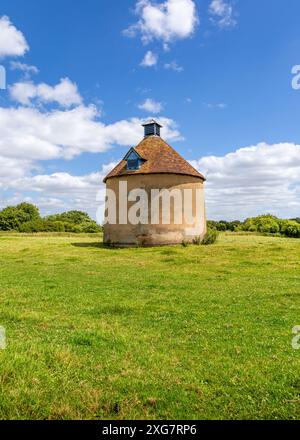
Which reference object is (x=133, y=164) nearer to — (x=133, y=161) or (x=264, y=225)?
(x=133, y=161)

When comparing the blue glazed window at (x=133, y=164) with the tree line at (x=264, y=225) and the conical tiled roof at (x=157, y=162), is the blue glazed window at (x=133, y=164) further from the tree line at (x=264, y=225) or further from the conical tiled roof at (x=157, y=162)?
the tree line at (x=264, y=225)

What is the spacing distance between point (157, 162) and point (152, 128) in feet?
18.4

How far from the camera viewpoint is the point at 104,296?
11508mm

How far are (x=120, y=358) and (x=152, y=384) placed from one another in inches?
43.6

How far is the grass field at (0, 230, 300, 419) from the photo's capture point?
4898 mm

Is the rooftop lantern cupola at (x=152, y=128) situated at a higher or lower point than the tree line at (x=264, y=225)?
higher

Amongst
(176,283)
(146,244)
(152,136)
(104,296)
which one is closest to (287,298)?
(176,283)

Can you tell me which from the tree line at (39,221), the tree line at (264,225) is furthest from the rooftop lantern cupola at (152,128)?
the tree line at (39,221)

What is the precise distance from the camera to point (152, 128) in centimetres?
3331

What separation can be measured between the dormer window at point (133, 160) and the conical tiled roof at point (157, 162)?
0.32 metres

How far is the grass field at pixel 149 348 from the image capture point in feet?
16.1

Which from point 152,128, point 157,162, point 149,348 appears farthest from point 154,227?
point 149,348

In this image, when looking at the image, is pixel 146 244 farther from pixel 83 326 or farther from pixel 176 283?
pixel 83 326

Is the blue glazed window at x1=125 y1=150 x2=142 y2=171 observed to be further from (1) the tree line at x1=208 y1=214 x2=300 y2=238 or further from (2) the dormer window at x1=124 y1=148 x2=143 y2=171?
(1) the tree line at x1=208 y1=214 x2=300 y2=238
